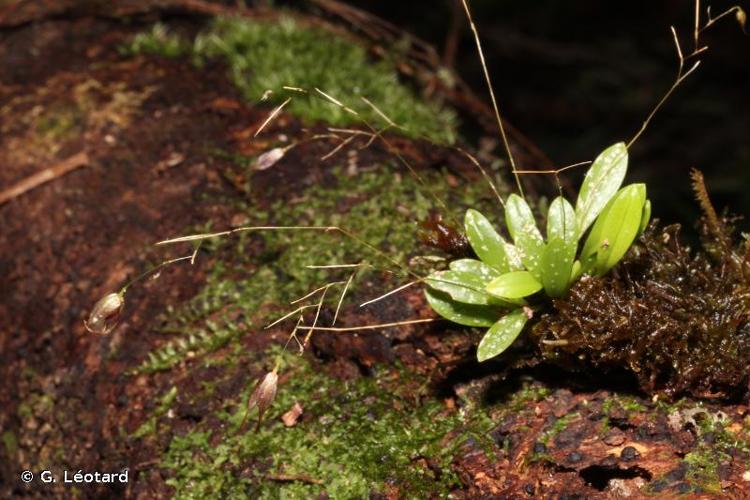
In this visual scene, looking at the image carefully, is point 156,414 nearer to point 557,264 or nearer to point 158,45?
point 557,264

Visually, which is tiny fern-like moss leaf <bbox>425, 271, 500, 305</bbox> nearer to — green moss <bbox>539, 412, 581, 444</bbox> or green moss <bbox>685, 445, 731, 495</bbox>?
green moss <bbox>539, 412, 581, 444</bbox>

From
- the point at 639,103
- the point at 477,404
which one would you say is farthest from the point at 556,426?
the point at 639,103

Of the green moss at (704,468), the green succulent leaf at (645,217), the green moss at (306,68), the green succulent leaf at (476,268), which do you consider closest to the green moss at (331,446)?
the green succulent leaf at (476,268)

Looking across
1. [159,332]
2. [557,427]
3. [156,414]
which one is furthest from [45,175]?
[557,427]

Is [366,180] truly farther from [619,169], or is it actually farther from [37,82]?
[37,82]

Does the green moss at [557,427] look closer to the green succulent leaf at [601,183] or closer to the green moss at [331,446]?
the green moss at [331,446]

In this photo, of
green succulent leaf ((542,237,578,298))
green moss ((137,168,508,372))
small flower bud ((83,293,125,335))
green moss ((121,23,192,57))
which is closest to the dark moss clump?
green succulent leaf ((542,237,578,298))
